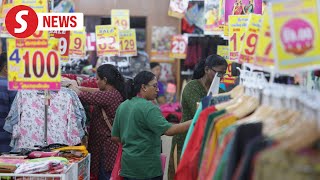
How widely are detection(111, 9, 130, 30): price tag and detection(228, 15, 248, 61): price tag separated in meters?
7.35

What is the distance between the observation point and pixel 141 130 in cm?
620

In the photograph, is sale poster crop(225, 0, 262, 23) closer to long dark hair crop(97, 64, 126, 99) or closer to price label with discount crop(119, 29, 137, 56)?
long dark hair crop(97, 64, 126, 99)

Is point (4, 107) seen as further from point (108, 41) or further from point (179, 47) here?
point (179, 47)

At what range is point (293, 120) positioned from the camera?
3.82m

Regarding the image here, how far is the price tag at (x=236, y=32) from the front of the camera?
664cm

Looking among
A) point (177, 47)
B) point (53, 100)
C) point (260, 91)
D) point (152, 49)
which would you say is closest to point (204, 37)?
point (177, 47)

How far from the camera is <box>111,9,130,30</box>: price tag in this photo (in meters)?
14.0

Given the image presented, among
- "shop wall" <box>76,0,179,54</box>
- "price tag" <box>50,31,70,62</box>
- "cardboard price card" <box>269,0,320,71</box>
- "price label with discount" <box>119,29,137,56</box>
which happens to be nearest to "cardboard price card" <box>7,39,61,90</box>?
"price tag" <box>50,31,70,62</box>

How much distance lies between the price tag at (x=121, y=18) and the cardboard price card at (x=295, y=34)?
10.2 m

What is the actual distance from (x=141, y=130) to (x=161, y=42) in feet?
36.4

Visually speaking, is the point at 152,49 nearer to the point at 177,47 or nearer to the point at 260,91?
the point at 177,47

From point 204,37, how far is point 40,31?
27.1 feet

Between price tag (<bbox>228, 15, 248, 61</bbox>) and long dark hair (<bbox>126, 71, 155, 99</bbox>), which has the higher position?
price tag (<bbox>228, 15, 248, 61</bbox>)

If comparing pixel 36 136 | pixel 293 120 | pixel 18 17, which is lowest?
pixel 36 136
